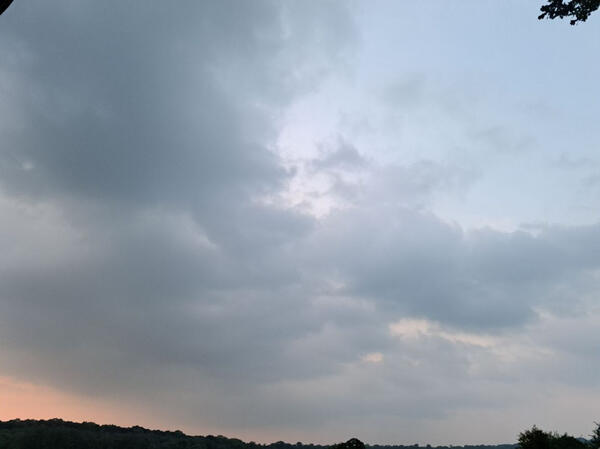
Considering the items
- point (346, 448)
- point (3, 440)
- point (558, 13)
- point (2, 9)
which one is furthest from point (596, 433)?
point (3, 440)

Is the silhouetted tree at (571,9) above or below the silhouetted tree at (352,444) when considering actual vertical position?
above

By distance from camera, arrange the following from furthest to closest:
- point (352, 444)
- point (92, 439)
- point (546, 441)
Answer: point (92, 439) < point (546, 441) < point (352, 444)

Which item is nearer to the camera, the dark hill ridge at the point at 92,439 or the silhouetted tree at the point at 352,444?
the silhouetted tree at the point at 352,444

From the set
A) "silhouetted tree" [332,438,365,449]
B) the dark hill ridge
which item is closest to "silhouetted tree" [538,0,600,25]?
"silhouetted tree" [332,438,365,449]

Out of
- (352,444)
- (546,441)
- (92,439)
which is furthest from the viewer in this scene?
(92,439)

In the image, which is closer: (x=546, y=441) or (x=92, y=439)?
(x=546, y=441)

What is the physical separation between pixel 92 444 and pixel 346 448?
175946 mm

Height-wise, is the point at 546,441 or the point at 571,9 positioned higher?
the point at 571,9

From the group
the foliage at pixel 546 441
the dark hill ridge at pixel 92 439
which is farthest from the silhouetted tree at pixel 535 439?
the dark hill ridge at pixel 92 439

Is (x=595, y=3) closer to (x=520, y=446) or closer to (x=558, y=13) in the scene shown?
(x=558, y=13)

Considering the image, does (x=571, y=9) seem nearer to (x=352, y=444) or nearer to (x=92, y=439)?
(x=352, y=444)

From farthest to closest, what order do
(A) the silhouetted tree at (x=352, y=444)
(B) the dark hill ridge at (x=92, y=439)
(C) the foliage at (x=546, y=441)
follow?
(B) the dark hill ridge at (x=92, y=439)
(C) the foliage at (x=546, y=441)
(A) the silhouetted tree at (x=352, y=444)

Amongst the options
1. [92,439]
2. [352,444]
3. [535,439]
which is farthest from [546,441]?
[92,439]

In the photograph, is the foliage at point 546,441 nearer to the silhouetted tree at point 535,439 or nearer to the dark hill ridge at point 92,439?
the silhouetted tree at point 535,439
